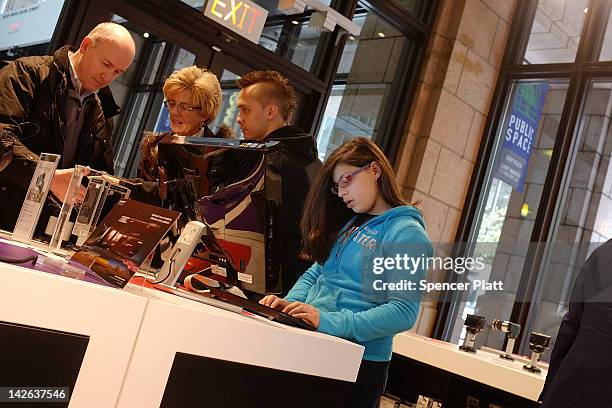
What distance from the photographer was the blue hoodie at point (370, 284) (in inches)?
59.1

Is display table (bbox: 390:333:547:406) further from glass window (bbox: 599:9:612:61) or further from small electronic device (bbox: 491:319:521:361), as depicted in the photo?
glass window (bbox: 599:9:612:61)

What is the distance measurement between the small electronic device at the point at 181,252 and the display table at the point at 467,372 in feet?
4.15

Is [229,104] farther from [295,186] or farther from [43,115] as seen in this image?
[295,186]

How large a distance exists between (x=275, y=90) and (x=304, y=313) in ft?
3.56

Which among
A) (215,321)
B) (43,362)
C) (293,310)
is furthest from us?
(293,310)

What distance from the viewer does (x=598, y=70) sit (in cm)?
488

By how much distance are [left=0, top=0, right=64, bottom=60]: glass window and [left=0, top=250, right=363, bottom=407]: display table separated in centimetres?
269

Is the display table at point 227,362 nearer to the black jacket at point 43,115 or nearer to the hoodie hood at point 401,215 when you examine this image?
the hoodie hood at point 401,215

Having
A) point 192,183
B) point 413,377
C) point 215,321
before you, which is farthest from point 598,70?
point 215,321

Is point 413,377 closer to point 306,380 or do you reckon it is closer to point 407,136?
point 306,380

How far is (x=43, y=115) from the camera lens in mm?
2246

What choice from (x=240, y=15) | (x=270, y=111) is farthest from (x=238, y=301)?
(x=240, y=15)

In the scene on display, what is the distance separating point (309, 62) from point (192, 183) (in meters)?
3.38

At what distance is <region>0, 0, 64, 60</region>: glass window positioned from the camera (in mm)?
3262
